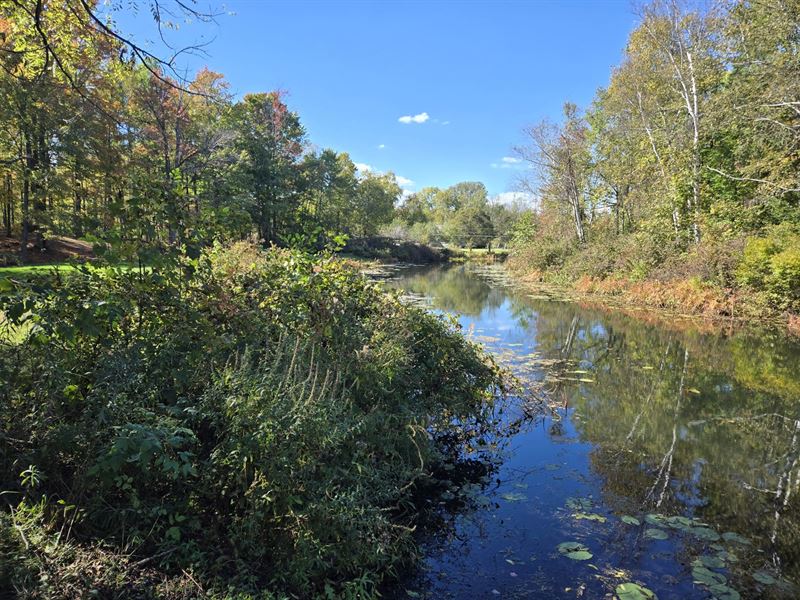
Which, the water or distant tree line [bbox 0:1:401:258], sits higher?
distant tree line [bbox 0:1:401:258]

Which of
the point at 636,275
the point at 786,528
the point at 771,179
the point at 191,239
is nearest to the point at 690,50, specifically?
the point at 771,179

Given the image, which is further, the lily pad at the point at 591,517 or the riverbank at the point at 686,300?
the riverbank at the point at 686,300

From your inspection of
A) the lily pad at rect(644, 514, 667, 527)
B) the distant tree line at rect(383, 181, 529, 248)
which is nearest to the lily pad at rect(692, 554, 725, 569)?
the lily pad at rect(644, 514, 667, 527)

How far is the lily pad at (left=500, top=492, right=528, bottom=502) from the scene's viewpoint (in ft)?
15.6

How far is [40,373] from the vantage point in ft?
9.81

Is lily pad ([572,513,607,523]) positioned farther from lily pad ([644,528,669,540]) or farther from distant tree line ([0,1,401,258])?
distant tree line ([0,1,401,258])

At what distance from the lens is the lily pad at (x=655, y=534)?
4.03 meters

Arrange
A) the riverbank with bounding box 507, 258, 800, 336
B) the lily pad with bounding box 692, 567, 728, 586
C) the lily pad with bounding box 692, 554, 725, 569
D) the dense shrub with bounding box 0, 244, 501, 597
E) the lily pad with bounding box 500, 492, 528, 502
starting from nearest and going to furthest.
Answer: the dense shrub with bounding box 0, 244, 501, 597, the lily pad with bounding box 692, 567, 728, 586, the lily pad with bounding box 692, 554, 725, 569, the lily pad with bounding box 500, 492, 528, 502, the riverbank with bounding box 507, 258, 800, 336

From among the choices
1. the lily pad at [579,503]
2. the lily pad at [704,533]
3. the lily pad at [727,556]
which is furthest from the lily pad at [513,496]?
the lily pad at [727,556]

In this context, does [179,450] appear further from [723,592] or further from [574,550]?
[723,592]

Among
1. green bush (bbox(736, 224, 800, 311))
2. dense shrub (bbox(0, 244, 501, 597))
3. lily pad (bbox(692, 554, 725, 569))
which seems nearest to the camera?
dense shrub (bbox(0, 244, 501, 597))

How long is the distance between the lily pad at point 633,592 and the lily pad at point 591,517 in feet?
2.94

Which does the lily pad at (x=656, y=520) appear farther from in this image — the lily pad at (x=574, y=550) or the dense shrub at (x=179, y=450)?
the dense shrub at (x=179, y=450)

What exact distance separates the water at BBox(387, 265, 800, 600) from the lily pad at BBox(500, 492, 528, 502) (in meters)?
0.01
